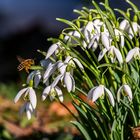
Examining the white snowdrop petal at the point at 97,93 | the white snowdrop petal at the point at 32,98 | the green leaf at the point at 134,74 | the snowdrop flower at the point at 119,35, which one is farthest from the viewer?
the green leaf at the point at 134,74

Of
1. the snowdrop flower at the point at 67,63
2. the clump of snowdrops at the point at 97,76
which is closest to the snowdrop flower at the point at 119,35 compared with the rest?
the clump of snowdrops at the point at 97,76

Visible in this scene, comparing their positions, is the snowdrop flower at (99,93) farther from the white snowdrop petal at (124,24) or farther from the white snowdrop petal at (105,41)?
the white snowdrop petal at (124,24)

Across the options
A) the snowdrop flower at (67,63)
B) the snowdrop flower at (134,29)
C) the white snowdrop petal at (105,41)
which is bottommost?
the snowdrop flower at (67,63)

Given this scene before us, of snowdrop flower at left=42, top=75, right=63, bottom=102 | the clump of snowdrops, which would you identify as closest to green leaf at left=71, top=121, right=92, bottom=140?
the clump of snowdrops

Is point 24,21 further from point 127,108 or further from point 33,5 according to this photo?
point 127,108

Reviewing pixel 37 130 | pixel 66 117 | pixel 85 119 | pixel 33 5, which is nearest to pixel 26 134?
pixel 37 130

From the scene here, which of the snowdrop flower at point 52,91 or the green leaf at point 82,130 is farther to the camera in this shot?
the green leaf at point 82,130

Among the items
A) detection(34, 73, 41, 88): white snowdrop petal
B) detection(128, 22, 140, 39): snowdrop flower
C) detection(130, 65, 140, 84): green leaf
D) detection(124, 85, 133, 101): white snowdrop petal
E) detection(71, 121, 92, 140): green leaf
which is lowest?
detection(71, 121, 92, 140): green leaf

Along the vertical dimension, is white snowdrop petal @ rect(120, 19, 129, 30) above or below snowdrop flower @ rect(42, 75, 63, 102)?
above

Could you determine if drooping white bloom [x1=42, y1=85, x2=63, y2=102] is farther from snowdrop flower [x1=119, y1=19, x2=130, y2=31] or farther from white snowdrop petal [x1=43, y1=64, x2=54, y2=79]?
snowdrop flower [x1=119, y1=19, x2=130, y2=31]
